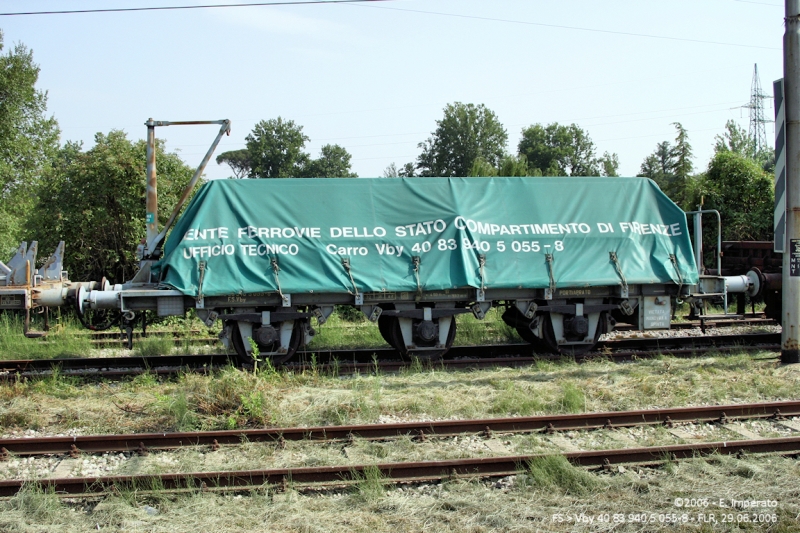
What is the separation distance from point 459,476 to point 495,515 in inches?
31.2

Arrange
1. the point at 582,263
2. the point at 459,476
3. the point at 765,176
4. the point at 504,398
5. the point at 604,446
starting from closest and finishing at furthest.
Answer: the point at 459,476, the point at 604,446, the point at 504,398, the point at 582,263, the point at 765,176

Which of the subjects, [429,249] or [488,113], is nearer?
[429,249]

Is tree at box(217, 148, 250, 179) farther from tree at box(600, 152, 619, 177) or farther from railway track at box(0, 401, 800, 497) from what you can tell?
railway track at box(0, 401, 800, 497)

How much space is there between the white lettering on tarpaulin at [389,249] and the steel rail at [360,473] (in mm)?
4840

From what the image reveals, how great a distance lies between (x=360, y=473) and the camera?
19.6 feet

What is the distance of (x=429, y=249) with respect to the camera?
10.5 meters

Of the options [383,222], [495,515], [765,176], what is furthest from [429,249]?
[765,176]

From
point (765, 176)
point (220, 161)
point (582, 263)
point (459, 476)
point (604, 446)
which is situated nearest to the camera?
point (459, 476)

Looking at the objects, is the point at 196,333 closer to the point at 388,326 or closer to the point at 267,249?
the point at 267,249

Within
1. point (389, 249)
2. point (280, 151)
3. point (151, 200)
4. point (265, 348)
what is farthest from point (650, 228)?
point (280, 151)

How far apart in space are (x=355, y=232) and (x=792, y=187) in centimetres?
718

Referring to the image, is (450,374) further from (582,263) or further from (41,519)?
(41,519)

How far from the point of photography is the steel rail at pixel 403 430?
669 cm

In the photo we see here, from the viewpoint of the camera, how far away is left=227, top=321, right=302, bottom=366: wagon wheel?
10.3 metres
